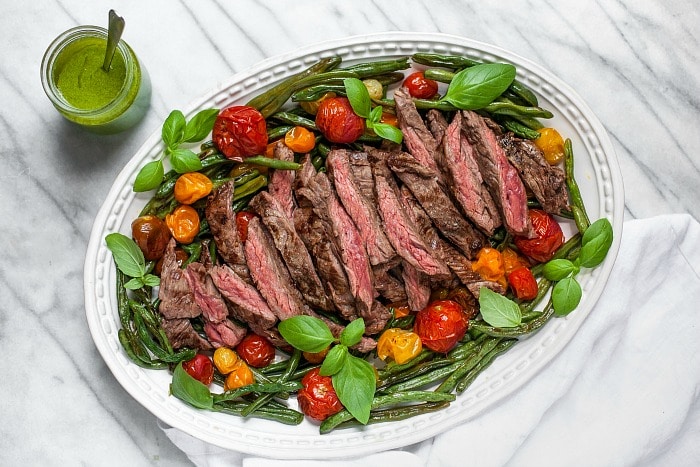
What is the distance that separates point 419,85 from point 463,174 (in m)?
0.56

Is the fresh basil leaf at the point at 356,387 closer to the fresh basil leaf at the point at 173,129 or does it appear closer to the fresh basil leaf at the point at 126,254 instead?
the fresh basil leaf at the point at 126,254

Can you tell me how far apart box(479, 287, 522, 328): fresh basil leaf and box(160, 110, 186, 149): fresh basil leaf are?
185cm

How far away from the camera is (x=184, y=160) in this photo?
11.4 ft

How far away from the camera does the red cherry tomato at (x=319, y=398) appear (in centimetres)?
362

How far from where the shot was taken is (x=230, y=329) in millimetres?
3705

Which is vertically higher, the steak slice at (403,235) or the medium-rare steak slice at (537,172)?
the medium-rare steak slice at (537,172)

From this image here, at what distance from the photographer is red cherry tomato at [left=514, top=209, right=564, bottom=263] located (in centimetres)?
366

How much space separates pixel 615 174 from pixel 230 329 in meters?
2.34

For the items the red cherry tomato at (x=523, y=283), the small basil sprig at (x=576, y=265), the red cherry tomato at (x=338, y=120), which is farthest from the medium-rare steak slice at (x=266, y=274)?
the small basil sprig at (x=576, y=265)

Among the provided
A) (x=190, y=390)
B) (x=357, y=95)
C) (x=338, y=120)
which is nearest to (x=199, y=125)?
(x=338, y=120)

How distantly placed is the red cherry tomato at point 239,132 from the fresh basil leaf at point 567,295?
1.82m

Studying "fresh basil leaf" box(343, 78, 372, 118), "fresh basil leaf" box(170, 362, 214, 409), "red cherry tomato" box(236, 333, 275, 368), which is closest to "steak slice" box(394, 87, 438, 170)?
"fresh basil leaf" box(343, 78, 372, 118)

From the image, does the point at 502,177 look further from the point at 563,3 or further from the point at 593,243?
the point at 563,3

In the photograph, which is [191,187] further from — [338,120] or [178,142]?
[338,120]
